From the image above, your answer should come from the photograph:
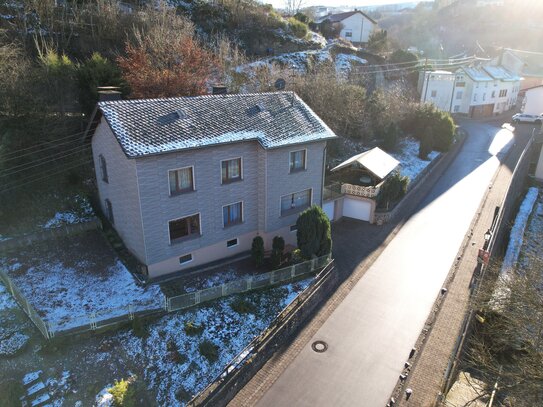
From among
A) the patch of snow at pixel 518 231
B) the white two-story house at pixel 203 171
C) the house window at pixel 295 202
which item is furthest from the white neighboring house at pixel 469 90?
the white two-story house at pixel 203 171

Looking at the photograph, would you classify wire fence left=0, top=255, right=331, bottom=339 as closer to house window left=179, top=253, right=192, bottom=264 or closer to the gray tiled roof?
house window left=179, top=253, right=192, bottom=264

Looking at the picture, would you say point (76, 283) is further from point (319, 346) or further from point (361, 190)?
point (361, 190)

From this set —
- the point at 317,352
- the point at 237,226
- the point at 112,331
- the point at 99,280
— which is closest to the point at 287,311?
the point at 317,352

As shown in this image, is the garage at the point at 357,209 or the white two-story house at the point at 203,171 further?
the garage at the point at 357,209

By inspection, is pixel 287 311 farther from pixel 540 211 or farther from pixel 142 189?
pixel 540 211

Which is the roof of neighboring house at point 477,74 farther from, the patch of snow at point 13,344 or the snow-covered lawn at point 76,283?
the patch of snow at point 13,344

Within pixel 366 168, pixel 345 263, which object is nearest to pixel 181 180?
pixel 345 263

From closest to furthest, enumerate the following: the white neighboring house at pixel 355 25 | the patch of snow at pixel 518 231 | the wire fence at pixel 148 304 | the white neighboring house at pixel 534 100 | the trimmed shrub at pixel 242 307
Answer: the wire fence at pixel 148 304 < the trimmed shrub at pixel 242 307 < the patch of snow at pixel 518 231 < the white neighboring house at pixel 534 100 < the white neighboring house at pixel 355 25
